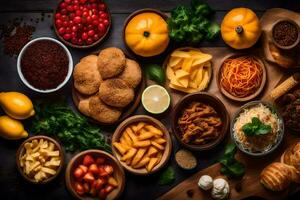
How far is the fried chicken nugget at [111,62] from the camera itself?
4.77 meters

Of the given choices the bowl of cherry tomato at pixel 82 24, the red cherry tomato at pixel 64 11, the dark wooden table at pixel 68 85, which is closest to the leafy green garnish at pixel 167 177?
the dark wooden table at pixel 68 85

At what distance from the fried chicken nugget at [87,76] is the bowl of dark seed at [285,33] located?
152cm

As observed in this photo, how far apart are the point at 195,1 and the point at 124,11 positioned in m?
0.64

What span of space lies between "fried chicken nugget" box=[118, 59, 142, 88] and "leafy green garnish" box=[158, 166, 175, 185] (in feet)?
2.64

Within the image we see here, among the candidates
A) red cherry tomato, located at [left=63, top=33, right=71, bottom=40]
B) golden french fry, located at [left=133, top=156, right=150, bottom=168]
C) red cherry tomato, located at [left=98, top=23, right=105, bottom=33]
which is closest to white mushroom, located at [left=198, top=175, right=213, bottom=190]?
golden french fry, located at [left=133, top=156, right=150, bottom=168]

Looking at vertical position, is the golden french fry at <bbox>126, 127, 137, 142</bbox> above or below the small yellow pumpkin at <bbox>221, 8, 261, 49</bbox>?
below

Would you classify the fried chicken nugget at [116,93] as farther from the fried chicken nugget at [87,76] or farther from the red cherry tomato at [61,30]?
the red cherry tomato at [61,30]

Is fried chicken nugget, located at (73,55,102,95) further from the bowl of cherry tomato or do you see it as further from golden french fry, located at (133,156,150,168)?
golden french fry, located at (133,156,150,168)

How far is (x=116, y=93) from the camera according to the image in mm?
4766

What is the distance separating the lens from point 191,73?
489cm

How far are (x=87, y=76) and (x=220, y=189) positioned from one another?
148 cm

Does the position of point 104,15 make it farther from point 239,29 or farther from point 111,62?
point 239,29

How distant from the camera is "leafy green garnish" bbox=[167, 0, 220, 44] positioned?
188 inches

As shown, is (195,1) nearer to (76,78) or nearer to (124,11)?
(124,11)
